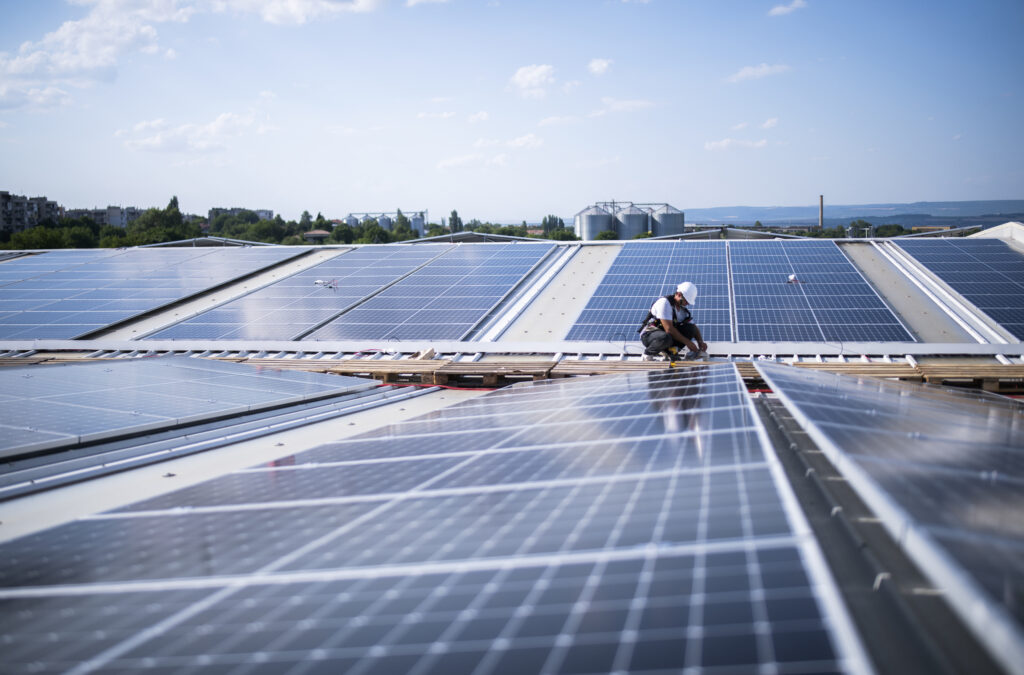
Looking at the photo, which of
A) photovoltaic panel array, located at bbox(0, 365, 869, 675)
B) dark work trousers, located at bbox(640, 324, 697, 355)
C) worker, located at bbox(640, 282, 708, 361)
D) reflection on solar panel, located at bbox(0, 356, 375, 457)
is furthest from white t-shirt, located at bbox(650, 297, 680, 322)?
photovoltaic panel array, located at bbox(0, 365, 869, 675)

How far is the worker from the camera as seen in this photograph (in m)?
15.2

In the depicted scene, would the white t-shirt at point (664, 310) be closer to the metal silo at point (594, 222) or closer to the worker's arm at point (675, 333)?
the worker's arm at point (675, 333)

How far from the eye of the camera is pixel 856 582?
3.65m

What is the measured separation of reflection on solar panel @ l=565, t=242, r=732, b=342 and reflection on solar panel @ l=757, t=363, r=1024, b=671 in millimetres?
9755

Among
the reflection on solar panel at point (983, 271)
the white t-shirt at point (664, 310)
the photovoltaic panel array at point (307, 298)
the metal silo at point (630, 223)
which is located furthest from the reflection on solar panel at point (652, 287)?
the metal silo at point (630, 223)

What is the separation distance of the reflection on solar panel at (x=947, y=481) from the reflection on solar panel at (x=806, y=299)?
9141 mm

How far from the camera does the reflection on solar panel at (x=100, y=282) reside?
23328 millimetres

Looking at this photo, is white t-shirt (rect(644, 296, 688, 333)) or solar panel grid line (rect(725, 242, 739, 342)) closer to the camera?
white t-shirt (rect(644, 296, 688, 333))

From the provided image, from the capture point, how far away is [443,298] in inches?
910

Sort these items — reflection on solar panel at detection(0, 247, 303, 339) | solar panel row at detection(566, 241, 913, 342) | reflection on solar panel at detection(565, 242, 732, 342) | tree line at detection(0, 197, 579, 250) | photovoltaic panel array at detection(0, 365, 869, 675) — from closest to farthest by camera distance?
photovoltaic panel array at detection(0, 365, 869, 675) → solar panel row at detection(566, 241, 913, 342) → reflection on solar panel at detection(565, 242, 732, 342) → reflection on solar panel at detection(0, 247, 303, 339) → tree line at detection(0, 197, 579, 250)

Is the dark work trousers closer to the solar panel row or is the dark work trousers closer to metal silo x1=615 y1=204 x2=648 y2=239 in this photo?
the solar panel row

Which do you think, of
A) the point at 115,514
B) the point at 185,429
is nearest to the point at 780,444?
the point at 115,514

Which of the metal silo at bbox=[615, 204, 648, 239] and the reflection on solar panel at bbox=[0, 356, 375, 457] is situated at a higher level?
the metal silo at bbox=[615, 204, 648, 239]

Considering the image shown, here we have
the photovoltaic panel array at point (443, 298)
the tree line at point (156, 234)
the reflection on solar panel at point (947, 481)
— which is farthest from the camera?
the tree line at point (156, 234)
